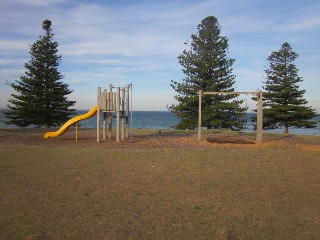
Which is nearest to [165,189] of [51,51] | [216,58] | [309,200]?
[309,200]

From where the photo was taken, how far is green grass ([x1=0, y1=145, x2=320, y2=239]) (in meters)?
3.82

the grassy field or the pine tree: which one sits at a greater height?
the pine tree

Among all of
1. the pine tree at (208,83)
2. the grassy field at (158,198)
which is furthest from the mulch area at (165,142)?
the pine tree at (208,83)

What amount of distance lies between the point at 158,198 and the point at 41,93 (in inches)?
1058

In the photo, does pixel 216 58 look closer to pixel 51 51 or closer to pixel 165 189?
pixel 51 51

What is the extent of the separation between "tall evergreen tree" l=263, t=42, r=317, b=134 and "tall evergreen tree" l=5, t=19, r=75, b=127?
59.7 feet

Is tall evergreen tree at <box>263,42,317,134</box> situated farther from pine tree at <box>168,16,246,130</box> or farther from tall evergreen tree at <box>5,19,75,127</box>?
tall evergreen tree at <box>5,19,75,127</box>

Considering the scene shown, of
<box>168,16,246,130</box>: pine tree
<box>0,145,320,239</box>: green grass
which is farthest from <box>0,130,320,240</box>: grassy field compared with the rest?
<box>168,16,246,130</box>: pine tree

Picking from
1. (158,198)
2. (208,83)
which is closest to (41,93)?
(208,83)

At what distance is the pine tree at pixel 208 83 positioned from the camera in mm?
25953

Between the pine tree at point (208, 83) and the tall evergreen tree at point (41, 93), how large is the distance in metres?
10.8

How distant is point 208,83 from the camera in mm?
26266

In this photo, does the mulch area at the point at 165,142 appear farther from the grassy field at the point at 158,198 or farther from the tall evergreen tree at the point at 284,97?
the tall evergreen tree at the point at 284,97

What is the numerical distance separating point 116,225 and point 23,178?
3229 millimetres
